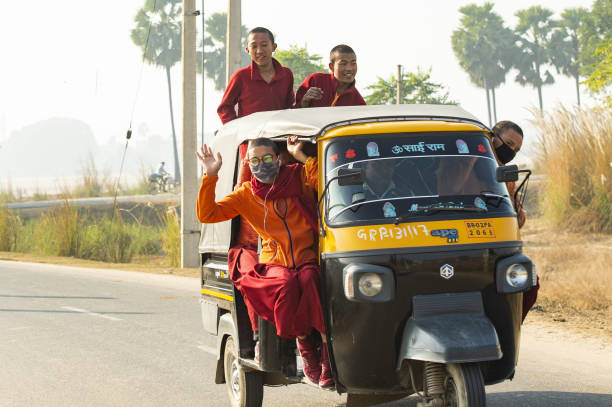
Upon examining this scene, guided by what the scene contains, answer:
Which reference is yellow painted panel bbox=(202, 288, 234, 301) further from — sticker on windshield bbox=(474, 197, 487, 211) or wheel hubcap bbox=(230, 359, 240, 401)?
sticker on windshield bbox=(474, 197, 487, 211)

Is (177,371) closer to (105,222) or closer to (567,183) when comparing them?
(567,183)

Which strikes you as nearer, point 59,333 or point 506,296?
point 506,296

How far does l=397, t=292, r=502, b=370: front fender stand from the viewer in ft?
15.9

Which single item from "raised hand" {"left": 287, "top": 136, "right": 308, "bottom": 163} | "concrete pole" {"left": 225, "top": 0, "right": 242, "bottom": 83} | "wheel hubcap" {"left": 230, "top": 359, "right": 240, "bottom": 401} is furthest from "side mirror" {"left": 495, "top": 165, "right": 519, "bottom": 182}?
"concrete pole" {"left": 225, "top": 0, "right": 242, "bottom": 83}

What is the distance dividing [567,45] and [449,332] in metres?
98.3

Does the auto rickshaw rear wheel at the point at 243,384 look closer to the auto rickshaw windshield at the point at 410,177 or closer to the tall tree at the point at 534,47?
the auto rickshaw windshield at the point at 410,177

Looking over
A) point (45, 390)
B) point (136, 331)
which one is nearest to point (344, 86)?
point (45, 390)

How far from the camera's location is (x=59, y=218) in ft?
85.6

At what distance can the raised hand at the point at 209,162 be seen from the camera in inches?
241

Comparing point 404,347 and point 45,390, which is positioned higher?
point 404,347

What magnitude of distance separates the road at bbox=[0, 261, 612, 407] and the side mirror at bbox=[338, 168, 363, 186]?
2.42m

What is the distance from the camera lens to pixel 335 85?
788cm

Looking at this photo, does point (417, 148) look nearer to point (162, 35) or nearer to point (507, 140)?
point (507, 140)

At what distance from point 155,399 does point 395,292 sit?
10.6 feet
